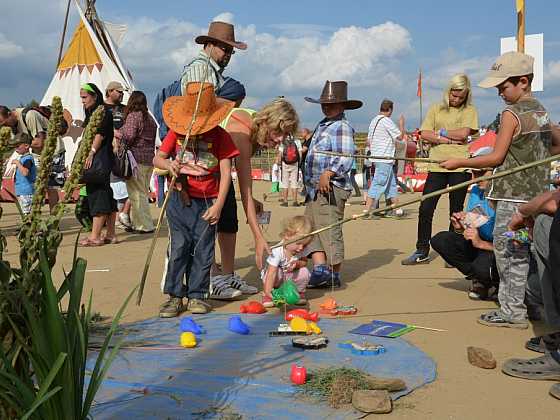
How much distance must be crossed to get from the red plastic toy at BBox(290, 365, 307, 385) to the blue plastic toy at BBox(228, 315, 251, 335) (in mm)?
1022

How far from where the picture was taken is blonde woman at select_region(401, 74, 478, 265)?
6418mm

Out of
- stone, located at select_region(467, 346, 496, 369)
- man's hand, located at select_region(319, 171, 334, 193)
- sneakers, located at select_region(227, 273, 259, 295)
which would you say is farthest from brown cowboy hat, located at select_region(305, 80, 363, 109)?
stone, located at select_region(467, 346, 496, 369)

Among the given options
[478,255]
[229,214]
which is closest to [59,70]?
[229,214]

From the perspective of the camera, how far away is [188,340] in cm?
400

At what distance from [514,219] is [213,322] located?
2094 mm

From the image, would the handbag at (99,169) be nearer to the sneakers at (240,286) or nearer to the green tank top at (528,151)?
the sneakers at (240,286)

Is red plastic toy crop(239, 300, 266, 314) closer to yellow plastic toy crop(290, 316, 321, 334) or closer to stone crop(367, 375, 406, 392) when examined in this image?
yellow plastic toy crop(290, 316, 321, 334)

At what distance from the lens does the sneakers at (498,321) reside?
4414 millimetres

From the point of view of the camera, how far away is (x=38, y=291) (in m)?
2.05

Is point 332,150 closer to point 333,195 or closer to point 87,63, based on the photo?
point 333,195

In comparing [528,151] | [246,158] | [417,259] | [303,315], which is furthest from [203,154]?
[417,259]

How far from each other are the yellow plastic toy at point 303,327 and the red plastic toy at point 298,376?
0.85 meters

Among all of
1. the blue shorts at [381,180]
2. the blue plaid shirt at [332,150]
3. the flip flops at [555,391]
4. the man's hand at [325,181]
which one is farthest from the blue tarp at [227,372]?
the blue shorts at [381,180]

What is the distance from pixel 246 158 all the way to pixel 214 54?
0.88 m
